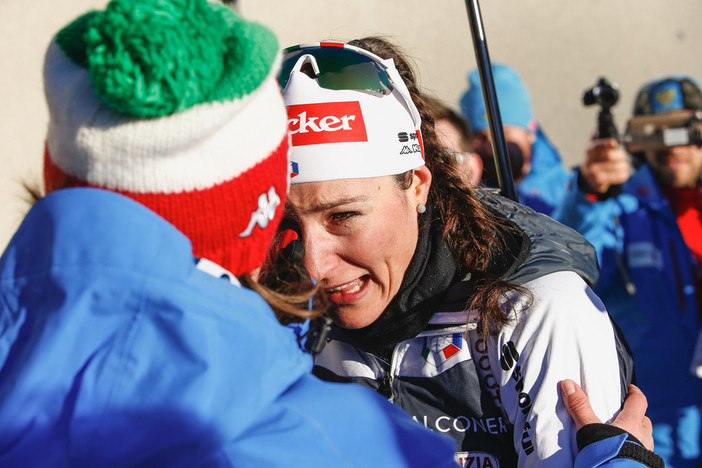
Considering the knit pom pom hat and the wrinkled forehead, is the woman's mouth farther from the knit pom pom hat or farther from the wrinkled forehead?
the knit pom pom hat

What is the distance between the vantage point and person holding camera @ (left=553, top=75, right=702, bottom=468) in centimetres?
339

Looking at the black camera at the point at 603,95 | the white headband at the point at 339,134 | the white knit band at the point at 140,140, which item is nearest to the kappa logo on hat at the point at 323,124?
the white headband at the point at 339,134

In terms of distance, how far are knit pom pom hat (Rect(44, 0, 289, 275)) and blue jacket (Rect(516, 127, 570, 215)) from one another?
342 centimetres

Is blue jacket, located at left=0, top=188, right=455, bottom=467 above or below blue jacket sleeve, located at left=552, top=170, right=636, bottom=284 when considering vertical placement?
above

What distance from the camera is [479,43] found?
6.73 feet

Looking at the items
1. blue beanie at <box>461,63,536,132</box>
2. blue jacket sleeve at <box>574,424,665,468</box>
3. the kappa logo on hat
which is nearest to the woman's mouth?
the kappa logo on hat

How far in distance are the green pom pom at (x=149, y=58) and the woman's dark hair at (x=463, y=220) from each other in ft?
3.37

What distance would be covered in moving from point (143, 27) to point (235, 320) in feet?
1.34

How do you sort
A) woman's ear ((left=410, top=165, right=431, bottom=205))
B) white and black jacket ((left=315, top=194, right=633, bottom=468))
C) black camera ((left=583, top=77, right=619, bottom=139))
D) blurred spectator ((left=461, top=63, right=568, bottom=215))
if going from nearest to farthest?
white and black jacket ((left=315, top=194, right=633, bottom=468))
woman's ear ((left=410, top=165, right=431, bottom=205))
black camera ((left=583, top=77, right=619, bottom=139))
blurred spectator ((left=461, top=63, right=568, bottom=215))

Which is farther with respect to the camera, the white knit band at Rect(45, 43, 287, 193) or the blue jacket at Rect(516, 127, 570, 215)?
the blue jacket at Rect(516, 127, 570, 215)

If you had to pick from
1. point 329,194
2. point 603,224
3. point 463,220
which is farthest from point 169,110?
point 603,224

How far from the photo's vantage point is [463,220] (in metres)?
1.95

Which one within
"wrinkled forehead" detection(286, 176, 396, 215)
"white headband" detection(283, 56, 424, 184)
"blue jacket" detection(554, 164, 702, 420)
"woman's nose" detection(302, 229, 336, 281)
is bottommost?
"blue jacket" detection(554, 164, 702, 420)

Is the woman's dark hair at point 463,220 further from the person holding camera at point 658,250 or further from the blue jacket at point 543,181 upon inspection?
the blue jacket at point 543,181
